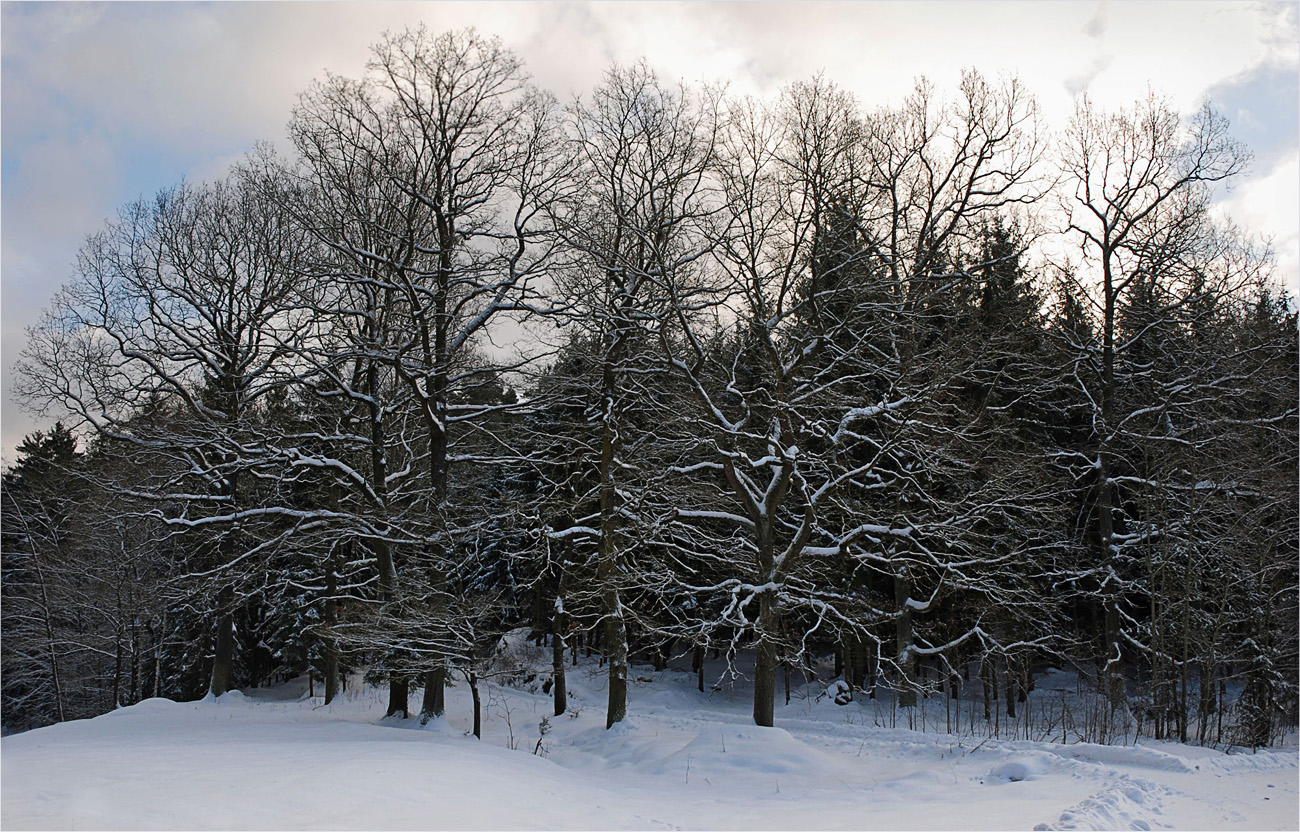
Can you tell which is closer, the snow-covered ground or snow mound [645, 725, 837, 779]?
the snow-covered ground

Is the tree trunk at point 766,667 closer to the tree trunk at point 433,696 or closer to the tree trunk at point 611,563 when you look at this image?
the tree trunk at point 611,563

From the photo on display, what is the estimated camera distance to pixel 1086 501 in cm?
2194

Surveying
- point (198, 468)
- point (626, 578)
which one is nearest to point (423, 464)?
point (198, 468)

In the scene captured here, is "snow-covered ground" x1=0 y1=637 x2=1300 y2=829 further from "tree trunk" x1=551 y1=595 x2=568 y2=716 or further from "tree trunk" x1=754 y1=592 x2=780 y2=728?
"tree trunk" x1=551 y1=595 x2=568 y2=716

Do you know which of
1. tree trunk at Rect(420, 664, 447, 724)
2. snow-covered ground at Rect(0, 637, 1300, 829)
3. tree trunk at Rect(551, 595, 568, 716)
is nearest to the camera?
snow-covered ground at Rect(0, 637, 1300, 829)

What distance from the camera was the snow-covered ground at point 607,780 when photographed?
655 centimetres

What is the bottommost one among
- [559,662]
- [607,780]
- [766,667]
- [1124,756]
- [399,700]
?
[399,700]

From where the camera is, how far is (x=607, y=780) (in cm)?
1149

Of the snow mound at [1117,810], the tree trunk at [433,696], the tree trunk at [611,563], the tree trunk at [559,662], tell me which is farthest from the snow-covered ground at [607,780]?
the tree trunk at [559,662]

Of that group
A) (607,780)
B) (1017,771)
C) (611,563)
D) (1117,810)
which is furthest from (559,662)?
(1117,810)

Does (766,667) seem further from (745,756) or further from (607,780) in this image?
(607,780)

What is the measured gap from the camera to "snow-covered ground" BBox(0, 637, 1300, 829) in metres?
6.55

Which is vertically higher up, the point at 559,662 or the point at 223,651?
the point at 559,662

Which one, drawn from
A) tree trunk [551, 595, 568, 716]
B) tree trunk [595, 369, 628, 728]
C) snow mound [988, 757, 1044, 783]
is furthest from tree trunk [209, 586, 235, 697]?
snow mound [988, 757, 1044, 783]
